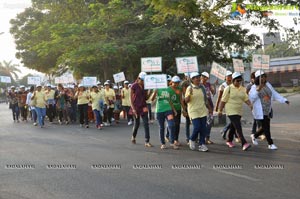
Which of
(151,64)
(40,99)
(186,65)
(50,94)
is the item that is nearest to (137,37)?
(50,94)

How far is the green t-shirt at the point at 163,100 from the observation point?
8848mm

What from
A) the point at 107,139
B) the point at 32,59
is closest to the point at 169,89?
the point at 107,139

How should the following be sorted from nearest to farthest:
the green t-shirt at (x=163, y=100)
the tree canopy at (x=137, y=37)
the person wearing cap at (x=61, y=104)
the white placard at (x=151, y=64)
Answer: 1. the green t-shirt at (x=163, y=100)
2. the white placard at (x=151, y=64)
3. the person wearing cap at (x=61, y=104)
4. the tree canopy at (x=137, y=37)

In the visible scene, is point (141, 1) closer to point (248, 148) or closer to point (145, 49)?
point (145, 49)

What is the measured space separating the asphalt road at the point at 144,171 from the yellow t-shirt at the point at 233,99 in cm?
86

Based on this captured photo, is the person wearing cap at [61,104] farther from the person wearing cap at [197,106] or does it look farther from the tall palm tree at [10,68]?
the tall palm tree at [10,68]

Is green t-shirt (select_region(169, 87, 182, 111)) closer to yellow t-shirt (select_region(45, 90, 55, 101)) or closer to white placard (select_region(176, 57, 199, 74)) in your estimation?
white placard (select_region(176, 57, 199, 74))

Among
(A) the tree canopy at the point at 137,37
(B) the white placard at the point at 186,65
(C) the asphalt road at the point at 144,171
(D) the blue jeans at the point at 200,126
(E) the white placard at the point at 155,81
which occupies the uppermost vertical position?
(A) the tree canopy at the point at 137,37

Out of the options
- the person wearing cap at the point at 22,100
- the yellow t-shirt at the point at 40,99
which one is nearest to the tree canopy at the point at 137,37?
the person wearing cap at the point at 22,100

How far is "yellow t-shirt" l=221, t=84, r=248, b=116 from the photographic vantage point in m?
8.34

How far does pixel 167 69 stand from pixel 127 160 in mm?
15737

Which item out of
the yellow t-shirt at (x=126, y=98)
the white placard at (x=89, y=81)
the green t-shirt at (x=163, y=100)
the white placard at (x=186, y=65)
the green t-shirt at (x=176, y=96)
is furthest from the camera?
the white placard at (x=89, y=81)

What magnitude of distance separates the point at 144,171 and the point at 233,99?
2.82 metres

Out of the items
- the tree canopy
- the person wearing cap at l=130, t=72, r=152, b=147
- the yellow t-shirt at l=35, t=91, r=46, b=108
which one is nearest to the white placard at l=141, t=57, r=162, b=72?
the person wearing cap at l=130, t=72, r=152, b=147
